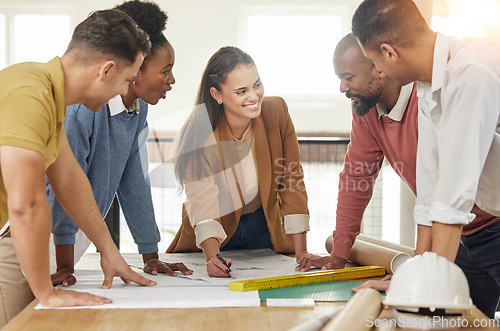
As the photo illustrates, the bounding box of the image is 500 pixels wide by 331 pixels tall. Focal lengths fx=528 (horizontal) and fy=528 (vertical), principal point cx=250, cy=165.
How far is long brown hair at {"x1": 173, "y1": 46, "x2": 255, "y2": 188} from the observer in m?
1.79

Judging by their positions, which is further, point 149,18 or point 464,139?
point 149,18

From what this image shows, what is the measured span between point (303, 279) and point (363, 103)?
1.93 ft

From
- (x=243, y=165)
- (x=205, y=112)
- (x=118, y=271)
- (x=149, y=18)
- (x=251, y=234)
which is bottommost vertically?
(x=251, y=234)

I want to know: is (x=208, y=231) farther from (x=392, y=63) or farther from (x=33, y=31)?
(x=33, y=31)

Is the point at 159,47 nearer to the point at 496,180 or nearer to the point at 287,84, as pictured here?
the point at 496,180

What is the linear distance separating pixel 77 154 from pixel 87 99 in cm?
28

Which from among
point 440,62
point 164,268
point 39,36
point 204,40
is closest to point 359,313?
point 440,62

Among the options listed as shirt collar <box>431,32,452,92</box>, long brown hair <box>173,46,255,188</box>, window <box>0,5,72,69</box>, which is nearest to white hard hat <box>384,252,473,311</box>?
shirt collar <box>431,32,452,92</box>

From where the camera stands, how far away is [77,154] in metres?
1.39

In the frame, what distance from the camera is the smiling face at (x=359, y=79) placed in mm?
1558

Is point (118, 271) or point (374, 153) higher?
point (374, 153)

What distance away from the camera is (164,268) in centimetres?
140

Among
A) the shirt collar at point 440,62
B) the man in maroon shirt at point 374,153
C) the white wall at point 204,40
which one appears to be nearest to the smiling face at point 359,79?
the man in maroon shirt at point 374,153

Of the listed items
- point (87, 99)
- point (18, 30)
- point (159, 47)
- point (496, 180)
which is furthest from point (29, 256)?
point (18, 30)
